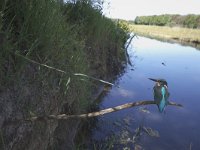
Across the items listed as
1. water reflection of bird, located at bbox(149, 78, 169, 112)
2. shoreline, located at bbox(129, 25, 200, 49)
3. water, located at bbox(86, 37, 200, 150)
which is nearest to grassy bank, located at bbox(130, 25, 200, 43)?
shoreline, located at bbox(129, 25, 200, 49)

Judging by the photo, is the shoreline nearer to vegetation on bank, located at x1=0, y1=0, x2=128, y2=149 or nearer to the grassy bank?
the grassy bank

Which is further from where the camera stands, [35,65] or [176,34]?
[176,34]

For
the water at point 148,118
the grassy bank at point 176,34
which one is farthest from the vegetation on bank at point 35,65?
the grassy bank at point 176,34

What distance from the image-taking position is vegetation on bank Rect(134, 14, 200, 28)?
236ft

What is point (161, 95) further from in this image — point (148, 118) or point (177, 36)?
point (177, 36)

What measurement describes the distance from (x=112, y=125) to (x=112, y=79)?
353cm

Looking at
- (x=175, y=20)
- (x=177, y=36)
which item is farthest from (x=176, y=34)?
(x=175, y=20)

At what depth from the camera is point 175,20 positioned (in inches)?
3420

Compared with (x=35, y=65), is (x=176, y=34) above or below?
below

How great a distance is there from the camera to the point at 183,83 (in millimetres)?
11461

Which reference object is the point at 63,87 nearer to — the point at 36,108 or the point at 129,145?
the point at 36,108

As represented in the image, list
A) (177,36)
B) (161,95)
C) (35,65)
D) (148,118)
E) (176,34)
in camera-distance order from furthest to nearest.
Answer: (176,34)
(177,36)
(148,118)
(35,65)
(161,95)

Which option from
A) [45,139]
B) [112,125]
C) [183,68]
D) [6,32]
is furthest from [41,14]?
[183,68]

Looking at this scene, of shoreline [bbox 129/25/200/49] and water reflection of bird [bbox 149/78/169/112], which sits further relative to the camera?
shoreline [bbox 129/25/200/49]
